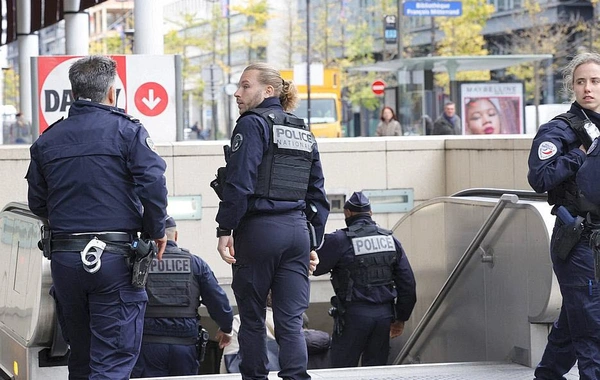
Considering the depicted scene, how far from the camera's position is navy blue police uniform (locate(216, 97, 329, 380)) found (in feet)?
19.8

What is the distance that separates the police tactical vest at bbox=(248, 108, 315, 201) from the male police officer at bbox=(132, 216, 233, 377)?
178cm

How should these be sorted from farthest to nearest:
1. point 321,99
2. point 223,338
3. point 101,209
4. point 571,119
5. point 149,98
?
point 321,99 < point 149,98 < point 223,338 < point 571,119 < point 101,209

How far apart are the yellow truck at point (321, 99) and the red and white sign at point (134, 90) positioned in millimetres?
25496

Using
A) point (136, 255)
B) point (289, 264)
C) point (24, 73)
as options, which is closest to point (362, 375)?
point (289, 264)

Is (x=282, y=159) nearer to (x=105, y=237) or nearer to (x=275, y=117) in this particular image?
(x=275, y=117)

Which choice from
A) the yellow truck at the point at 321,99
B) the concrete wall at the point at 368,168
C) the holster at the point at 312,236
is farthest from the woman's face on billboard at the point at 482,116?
the holster at the point at 312,236

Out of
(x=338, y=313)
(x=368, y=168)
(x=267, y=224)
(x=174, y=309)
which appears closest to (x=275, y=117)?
(x=267, y=224)

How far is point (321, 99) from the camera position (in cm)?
4016

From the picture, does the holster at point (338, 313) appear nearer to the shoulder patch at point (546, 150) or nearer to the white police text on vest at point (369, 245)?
the white police text on vest at point (369, 245)

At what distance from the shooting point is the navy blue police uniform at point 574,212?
5.71 m

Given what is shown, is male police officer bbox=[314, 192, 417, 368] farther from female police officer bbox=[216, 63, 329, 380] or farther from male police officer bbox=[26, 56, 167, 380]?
male police officer bbox=[26, 56, 167, 380]

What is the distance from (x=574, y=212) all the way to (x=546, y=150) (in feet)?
1.12

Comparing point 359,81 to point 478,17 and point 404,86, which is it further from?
point 404,86

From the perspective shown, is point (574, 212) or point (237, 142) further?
point (237, 142)
